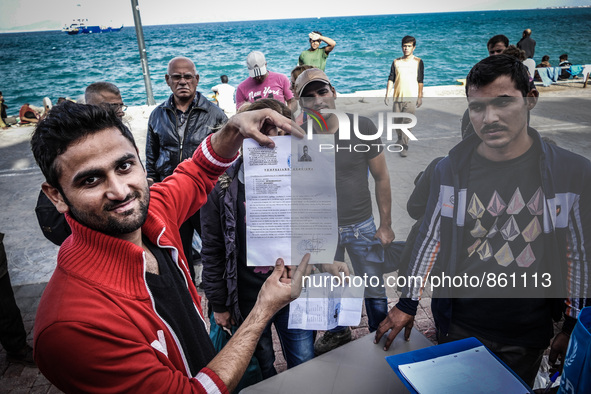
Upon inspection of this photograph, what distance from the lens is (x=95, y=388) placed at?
1044 millimetres

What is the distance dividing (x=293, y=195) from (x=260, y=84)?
4.52 meters

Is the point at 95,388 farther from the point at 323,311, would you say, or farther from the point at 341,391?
the point at 323,311

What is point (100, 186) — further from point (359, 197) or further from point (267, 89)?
point (267, 89)

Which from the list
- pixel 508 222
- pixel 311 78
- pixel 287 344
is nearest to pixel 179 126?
pixel 311 78

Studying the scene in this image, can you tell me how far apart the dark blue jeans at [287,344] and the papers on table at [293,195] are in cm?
105

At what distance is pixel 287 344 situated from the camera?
2246 millimetres

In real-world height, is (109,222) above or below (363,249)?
above

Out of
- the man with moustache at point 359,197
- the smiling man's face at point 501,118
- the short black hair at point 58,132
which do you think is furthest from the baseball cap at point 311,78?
the short black hair at point 58,132

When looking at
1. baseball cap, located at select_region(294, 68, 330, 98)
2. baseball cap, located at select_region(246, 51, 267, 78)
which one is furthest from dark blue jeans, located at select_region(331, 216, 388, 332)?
baseball cap, located at select_region(246, 51, 267, 78)

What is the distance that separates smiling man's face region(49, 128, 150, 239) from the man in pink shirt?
4.06 m

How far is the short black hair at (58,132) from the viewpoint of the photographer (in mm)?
1209

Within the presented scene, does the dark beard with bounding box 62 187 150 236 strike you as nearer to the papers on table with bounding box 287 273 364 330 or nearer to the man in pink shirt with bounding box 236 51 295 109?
the papers on table with bounding box 287 273 364 330

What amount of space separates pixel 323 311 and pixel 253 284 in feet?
1.69

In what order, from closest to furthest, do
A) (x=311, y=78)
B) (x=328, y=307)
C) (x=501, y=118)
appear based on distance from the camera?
1. (x=501, y=118)
2. (x=328, y=307)
3. (x=311, y=78)
